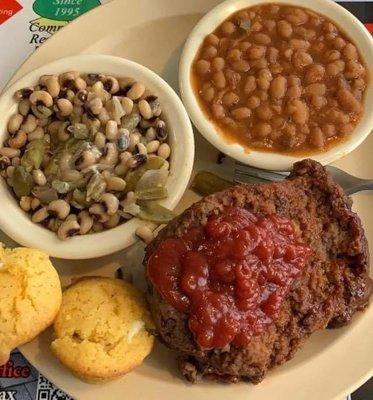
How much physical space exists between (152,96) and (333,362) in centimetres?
156

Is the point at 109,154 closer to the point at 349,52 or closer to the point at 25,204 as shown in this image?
the point at 25,204

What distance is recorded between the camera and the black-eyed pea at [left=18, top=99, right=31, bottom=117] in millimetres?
3115

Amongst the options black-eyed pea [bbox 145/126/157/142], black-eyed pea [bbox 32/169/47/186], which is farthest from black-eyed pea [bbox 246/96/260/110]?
black-eyed pea [bbox 32/169/47/186]

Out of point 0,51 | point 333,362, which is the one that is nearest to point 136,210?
point 333,362

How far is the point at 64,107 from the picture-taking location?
3.07 metres

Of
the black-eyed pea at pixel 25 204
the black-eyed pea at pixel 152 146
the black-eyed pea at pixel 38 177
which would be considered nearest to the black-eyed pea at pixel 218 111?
the black-eyed pea at pixel 152 146

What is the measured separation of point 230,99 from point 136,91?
49 cm

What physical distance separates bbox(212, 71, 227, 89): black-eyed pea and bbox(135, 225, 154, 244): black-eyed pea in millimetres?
882

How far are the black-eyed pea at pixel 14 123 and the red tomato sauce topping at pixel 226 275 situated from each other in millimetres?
1003

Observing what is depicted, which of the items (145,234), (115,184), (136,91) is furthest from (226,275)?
(136,91)

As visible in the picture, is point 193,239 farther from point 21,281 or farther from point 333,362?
point 333,362

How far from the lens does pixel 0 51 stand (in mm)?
3758

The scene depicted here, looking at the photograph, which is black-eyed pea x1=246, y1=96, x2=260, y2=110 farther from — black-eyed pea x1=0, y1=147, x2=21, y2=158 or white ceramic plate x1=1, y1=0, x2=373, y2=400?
black-eyed pea x1=0, y1=147, x2=21, y2=158

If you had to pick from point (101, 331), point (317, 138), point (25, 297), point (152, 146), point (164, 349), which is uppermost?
point (152, 146)
